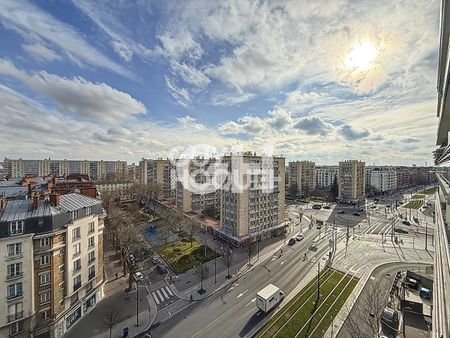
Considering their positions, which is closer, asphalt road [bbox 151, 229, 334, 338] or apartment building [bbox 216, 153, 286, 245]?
asphalt road [bbox 151, 229, 334, 338]

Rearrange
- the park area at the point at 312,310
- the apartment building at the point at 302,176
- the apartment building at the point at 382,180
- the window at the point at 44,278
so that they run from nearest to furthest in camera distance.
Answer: the window at the point at 44,278
the park area at the point at 312,310
the apartment building at the point at 302,176
the apartment building at the point at 382,180

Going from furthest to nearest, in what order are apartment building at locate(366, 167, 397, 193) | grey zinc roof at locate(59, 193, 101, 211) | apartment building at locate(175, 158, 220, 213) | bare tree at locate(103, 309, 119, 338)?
apartment building at locate(366, 167, 397, 193)
apartment building at locate(175, 158, 220, 213)
grey zinc roof at locate(59, 193, 101, 211)
bare tree at locate(103, 309, 119, 338)

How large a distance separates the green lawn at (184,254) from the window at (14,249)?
1956 centimetres

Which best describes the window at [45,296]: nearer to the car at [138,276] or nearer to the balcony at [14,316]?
the balcony at [14,316]

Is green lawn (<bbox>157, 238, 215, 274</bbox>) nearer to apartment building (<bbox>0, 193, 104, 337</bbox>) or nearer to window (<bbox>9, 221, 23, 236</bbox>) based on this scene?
apartment building (<bbox>0, 193, 104, 337</bbox>)

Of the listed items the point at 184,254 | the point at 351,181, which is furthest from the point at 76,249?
the point at 351,181

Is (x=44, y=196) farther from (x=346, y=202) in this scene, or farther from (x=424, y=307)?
(x=346, y=202)

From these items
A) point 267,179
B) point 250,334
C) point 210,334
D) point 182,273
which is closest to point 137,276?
point 182,273

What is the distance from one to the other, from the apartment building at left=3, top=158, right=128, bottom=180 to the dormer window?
106m

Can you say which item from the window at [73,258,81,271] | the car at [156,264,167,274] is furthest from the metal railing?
the car at [156,264,167,274]

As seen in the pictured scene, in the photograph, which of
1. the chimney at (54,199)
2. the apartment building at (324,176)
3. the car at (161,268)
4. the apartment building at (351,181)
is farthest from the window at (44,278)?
the apartment building at (324,176)

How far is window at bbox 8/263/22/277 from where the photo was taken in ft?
56.9

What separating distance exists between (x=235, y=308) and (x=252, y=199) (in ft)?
71.0

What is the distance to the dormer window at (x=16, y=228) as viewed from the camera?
17.6 meters
